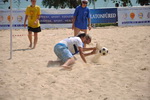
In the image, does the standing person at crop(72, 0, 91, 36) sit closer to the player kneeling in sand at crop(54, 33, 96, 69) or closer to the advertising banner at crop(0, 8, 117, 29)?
the player kneeling in sand at crop(54, 33, 96, 69)

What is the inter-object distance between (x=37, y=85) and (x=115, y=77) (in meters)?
1.40

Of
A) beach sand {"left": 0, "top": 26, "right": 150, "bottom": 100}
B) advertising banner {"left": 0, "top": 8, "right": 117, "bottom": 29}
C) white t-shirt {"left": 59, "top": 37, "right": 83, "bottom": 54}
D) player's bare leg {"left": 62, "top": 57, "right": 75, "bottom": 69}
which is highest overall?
advertising banner {"left": 0, "top": 8, "right": 117, "bottom": 29}

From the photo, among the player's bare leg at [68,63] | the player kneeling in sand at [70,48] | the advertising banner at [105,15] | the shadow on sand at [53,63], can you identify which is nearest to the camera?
the player's bare leg at [68,63]

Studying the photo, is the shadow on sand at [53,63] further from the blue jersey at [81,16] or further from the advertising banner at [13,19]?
the advertising banner at [13,19]

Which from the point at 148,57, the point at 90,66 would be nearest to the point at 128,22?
the point at 148,57

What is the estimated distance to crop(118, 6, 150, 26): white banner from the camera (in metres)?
17.5

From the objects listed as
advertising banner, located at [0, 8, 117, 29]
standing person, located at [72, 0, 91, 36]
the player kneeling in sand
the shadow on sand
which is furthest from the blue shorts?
advertising banner, located at [0, 8, 117, 29]

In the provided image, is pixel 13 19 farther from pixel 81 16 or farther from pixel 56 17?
pixel 81 16

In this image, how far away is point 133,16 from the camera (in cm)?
1764

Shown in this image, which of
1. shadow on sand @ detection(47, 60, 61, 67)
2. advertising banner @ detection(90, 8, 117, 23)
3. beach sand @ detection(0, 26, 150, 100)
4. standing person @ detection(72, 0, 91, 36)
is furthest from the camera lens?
advertising banner @ detection(90, 8, 117, 23)

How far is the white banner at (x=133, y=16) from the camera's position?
691 inches

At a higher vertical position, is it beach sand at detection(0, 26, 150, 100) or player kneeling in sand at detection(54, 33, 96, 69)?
player kneeling in sand at detection(54, 33, 96, 69)

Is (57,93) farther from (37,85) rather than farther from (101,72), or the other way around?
(101,72)

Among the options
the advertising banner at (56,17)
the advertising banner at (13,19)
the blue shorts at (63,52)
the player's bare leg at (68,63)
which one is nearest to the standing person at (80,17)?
the blue shorts at (63,52)
